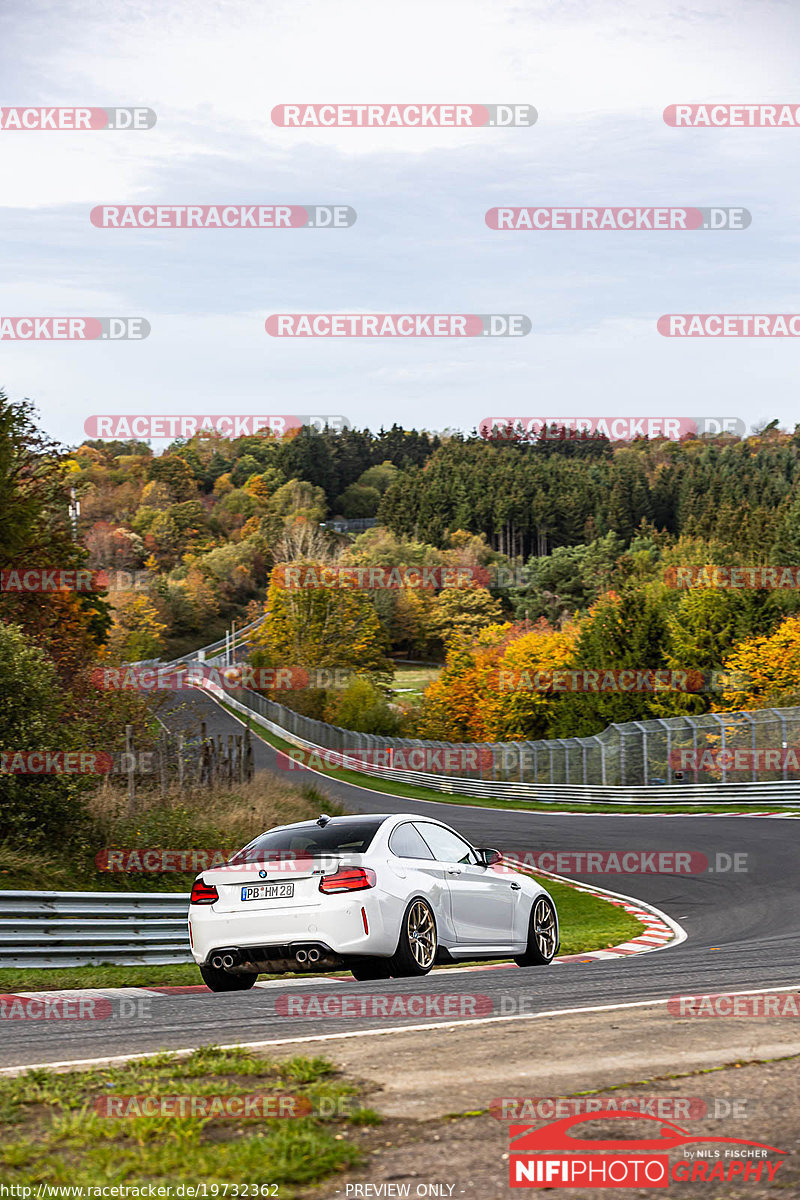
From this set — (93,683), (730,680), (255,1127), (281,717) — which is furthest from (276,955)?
(281,717)

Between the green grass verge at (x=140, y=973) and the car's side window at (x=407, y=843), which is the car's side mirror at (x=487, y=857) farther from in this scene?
the green grass verge at (x=140, y=973)

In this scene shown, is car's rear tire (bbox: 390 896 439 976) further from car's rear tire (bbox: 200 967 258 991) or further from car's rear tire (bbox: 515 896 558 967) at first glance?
car's rear tire (bbox: 515 896 558 967)

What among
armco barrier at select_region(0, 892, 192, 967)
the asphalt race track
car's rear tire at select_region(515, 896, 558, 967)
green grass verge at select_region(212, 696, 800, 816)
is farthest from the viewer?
green grass verge at select_region(212, 696, 800, 816)

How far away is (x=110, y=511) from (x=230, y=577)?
34.3 m

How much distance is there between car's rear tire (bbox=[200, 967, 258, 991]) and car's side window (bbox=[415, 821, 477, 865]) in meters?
1.93

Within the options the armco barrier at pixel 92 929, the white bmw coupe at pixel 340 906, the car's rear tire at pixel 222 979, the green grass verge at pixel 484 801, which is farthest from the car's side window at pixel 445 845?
the green grass verge at pixel 484 801

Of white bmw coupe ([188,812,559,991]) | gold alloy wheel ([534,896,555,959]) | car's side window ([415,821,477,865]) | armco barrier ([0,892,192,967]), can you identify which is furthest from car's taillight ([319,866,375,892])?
armco barrier ([0,892,192,967])

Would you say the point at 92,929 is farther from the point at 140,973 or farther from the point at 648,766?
the point at 648,766

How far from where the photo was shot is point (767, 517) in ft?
307

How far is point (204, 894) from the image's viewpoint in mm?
10078

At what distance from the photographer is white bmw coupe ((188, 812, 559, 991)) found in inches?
375

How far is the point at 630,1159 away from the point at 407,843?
6.58m

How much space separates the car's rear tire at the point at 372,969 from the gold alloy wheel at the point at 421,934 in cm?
27

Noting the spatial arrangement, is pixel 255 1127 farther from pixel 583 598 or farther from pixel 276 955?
pixel 583 598
